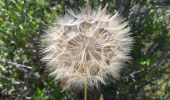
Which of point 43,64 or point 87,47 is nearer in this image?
point 87,47

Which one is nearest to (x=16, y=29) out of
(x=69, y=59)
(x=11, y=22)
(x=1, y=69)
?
(x=11, y=22)

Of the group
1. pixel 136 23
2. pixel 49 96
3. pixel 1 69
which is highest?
pixel 136 23

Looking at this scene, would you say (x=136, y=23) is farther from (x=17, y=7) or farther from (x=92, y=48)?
(x=92, y=48)

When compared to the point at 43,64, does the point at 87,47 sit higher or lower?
higher

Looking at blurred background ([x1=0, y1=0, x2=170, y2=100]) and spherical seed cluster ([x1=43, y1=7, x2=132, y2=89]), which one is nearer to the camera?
spherical seed cluster ([x1=43, y1=7, x2=132, y2=89])
